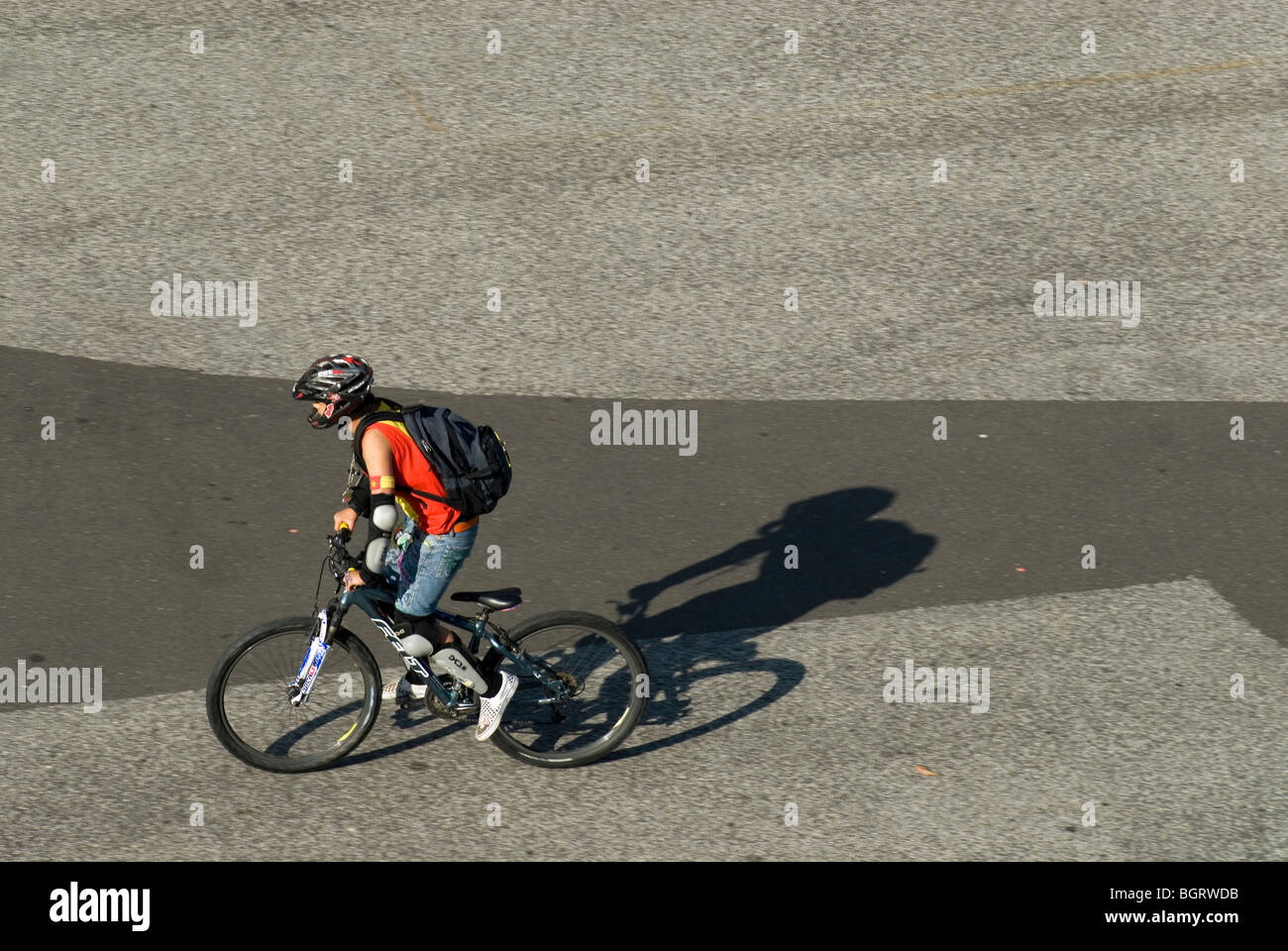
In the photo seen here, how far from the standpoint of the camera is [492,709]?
6.99m

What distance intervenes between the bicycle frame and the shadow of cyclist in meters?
0.78

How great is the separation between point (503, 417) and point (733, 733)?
10.9 ft

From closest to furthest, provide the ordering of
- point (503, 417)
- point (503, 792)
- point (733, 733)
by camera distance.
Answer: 1. point (503, 792)
2. point (733, 733)
3. point (503, 417)

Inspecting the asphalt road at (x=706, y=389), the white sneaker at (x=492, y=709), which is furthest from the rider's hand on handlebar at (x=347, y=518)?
the asphalt road at (x=706, y=389)

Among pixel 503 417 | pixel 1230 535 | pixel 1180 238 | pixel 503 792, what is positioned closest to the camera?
pixel 503 792

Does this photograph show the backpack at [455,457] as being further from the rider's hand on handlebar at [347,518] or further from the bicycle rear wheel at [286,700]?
the bicycle rear wheel at [286,700]

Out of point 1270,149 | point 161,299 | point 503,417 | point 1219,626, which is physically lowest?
point 1219,626

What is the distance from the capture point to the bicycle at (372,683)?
267 inches

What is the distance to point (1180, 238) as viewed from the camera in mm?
12156

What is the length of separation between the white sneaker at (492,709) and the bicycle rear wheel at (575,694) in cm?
8

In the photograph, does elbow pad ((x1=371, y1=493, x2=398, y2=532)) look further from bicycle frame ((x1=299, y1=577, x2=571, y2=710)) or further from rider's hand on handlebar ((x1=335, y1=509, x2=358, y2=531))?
bicycle frame ((x1=299, y1=577, x2=571, y2=710))

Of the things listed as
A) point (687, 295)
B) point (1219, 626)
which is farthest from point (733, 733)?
point (687, 295)

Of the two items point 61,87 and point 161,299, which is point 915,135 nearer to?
point 161,299

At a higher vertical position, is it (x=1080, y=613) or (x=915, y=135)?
(x=915, y=135)
